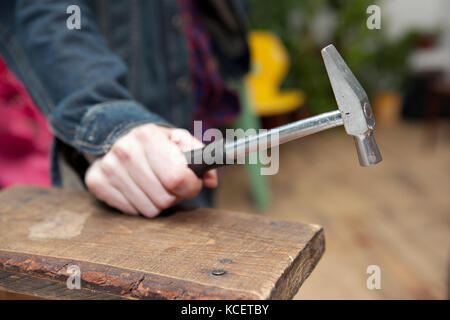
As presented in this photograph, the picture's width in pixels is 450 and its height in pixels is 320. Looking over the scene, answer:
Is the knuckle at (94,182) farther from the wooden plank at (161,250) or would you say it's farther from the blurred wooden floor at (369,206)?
the blurred wooden floor at (369,206)

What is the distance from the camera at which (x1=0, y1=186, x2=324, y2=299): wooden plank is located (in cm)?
48

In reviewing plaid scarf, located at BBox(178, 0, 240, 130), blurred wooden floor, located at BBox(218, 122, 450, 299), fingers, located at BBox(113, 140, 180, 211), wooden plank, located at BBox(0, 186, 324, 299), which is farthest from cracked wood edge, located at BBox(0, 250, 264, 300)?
blurred wooden floor, located at BBox(218, 122, 450, 299)

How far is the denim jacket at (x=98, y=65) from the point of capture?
0.69 metres

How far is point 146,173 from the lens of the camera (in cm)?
62

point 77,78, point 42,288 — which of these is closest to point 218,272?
point 42,288

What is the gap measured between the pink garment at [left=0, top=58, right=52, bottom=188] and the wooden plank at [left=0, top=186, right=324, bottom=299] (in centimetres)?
28

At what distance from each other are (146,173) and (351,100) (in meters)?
0.26

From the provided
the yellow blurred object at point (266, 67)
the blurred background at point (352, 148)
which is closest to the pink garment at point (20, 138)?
the blurred background at point (352, 148)

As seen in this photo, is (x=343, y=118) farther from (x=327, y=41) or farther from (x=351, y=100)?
(x=327, y=41)

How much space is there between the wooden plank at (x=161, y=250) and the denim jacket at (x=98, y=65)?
0.11 m

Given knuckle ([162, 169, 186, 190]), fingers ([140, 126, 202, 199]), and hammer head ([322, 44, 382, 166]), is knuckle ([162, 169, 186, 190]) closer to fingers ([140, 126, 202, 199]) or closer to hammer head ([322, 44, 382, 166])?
fingers ([140, 126, 202, 199])

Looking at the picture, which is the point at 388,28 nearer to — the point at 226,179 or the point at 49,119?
the point at 226,179

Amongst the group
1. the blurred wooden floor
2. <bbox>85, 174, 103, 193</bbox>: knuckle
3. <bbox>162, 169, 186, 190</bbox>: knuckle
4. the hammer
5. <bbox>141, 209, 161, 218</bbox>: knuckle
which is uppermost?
the hammer
